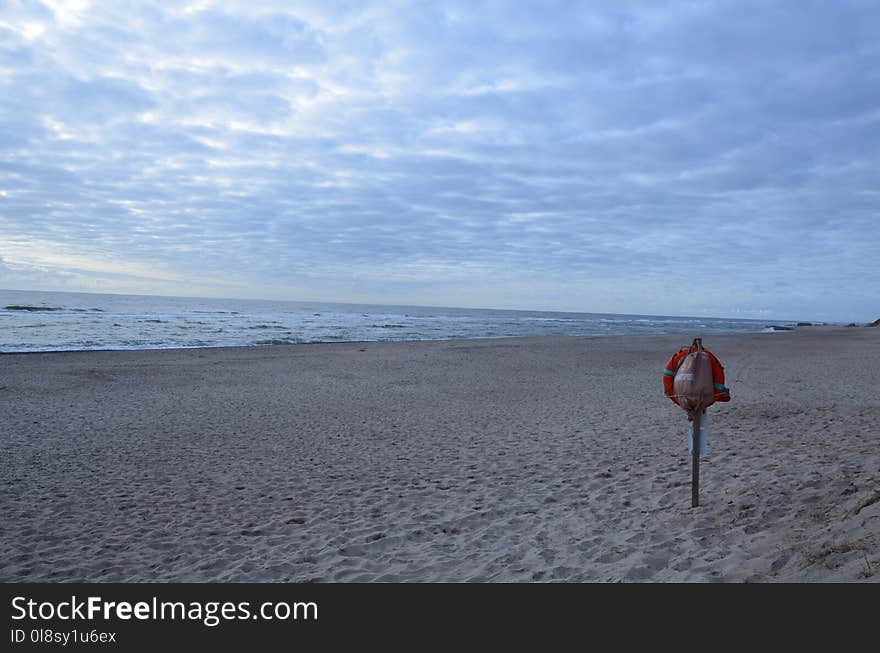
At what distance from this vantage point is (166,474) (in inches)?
303

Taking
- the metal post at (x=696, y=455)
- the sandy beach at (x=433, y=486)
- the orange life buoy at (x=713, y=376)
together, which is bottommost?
the sandy beach at (x=433, y=486)

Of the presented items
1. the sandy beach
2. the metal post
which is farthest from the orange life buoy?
the sandy beach

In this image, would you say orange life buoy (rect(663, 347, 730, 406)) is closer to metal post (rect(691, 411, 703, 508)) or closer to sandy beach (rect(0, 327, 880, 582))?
metal post (rect(691, 411, 703, 508))

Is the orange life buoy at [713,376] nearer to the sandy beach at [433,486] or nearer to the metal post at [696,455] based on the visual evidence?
the metal post at [696,455]

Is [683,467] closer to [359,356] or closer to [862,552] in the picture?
[862,552]

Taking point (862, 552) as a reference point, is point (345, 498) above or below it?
below

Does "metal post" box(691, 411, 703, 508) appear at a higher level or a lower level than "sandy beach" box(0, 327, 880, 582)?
higher

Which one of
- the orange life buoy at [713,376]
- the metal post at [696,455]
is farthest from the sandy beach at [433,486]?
the orange life buoy at [713,376]

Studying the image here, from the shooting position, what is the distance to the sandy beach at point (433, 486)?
15.4 feet

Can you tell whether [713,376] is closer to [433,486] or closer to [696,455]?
[696,455]

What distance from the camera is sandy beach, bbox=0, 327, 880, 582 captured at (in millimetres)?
4695

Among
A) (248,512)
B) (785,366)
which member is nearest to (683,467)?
(248,512)

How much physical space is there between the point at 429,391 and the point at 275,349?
624 inches

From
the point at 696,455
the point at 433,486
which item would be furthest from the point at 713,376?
the point at 433,486
